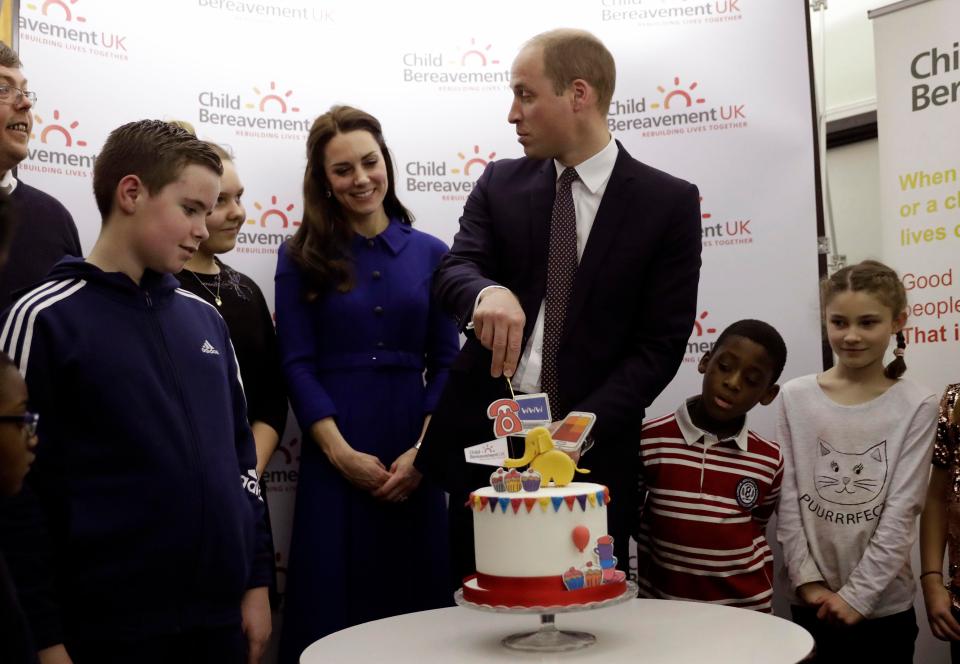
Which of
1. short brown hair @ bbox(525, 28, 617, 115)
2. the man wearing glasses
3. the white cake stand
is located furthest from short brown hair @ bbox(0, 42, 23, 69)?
the white cake stand

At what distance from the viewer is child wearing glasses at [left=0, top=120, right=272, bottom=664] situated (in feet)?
6.62

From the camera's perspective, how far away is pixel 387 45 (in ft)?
13.6

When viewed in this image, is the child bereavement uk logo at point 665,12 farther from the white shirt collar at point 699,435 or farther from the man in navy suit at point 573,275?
the white shirt collar at point 699,435

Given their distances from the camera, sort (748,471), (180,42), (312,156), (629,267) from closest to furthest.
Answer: (629,267) < (748,471) < (312,156) < (180,42)

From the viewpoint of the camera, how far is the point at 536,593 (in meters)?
1.95

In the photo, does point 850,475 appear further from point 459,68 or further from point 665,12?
point 459,68

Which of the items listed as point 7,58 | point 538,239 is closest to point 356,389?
point 538,239

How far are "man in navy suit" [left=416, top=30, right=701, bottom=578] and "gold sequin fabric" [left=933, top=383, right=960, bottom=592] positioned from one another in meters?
1.13

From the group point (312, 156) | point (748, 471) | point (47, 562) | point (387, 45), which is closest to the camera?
point (47, 562)

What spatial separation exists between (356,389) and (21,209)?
44.2 inches

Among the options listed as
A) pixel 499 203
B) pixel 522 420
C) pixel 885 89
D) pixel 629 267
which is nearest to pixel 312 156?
pixel 499 203

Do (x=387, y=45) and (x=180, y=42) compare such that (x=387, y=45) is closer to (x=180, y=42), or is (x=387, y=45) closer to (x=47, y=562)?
(x=180, y=42)

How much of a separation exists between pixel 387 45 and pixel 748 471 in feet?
7.08

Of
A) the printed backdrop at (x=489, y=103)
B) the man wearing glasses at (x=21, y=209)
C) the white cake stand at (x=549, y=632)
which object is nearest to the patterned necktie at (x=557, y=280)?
the white cake stand at (x=549, y=632)
